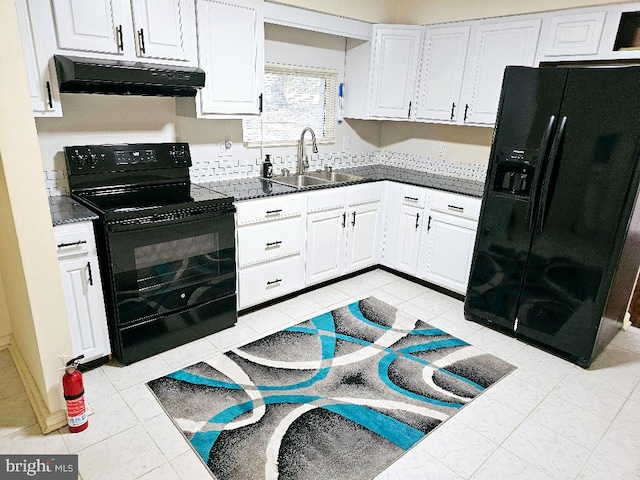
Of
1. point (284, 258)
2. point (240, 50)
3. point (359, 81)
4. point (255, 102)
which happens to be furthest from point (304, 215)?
point (359, 81)

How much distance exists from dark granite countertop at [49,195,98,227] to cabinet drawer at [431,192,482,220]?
8.20 ft

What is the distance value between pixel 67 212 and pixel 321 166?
234 cm

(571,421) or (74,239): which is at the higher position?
(74,239)

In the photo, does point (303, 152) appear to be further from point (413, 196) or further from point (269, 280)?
point (269, 280)

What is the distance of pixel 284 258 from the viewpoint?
10.7ft

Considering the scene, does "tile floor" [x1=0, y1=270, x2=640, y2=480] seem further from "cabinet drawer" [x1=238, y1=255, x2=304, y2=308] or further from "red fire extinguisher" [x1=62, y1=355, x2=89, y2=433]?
"cabinet drawer" [x1=238, y1=255, x2=304, y2=308]

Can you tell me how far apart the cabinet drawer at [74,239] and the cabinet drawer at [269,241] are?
0.95 meters

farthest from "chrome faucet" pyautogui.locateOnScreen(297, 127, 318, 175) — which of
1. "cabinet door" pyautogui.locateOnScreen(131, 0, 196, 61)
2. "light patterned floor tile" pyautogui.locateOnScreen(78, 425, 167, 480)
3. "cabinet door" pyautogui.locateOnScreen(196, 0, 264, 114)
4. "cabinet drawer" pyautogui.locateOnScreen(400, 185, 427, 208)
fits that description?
"light patterned floor tile" pyautogui.locateOnScreen(78, 425, 167, 480)

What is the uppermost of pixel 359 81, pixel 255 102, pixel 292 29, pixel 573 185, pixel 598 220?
pixel 292 29

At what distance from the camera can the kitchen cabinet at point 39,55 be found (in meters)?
2.10

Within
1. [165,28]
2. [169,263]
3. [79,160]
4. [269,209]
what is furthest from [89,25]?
[269,209]

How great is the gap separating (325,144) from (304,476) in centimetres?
298

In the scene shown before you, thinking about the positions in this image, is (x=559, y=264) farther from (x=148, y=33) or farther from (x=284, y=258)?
(x=148, y=33)

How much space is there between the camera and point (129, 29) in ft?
7.93
